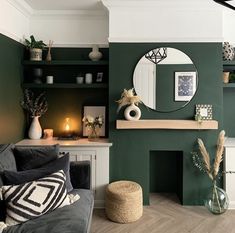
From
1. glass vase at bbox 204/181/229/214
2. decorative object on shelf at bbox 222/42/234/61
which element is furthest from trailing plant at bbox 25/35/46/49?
glass vase at bbox 204/181/229/214

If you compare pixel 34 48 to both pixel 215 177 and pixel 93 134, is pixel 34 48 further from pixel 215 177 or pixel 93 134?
pixel 215 177

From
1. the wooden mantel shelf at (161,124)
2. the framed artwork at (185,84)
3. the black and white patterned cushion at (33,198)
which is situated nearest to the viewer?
the black and white patterned cushion at (33,198)

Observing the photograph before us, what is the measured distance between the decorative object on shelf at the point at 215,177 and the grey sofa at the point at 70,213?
151cm

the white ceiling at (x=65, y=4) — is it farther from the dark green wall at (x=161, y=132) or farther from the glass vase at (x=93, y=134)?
the glass vase at (x=93, y=134)

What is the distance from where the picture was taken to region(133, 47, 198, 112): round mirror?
3223 millimetres

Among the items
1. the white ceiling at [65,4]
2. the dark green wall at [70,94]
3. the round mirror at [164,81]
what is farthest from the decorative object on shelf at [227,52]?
the white ceiling at [65,4]

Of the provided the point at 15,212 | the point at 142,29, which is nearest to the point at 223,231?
the point at 15,212

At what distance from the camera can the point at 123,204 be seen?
280 centimetres

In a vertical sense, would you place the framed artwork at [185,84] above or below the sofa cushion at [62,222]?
above

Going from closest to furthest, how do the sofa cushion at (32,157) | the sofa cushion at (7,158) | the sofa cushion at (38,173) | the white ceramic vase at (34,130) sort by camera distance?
the sofa cushion at (38,173)
the sofa cushion at (7,158)
the sofa cushion at (32,157)
the white ceramic vase at (34,130)

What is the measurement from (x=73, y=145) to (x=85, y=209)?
1.12 meters

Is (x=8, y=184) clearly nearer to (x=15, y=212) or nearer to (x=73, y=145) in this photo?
(x=15, y=212)

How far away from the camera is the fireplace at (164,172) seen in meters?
3.66

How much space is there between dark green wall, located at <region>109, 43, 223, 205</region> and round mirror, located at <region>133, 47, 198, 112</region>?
7 cm
